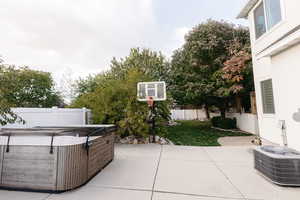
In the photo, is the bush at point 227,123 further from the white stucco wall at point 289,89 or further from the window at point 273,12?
the window at point 273,12

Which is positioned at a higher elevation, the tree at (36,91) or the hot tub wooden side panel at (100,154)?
the tree at (36,91)

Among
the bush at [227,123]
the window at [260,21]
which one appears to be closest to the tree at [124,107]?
the window at [260,21]

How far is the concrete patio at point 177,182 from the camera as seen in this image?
A: 2.64 m

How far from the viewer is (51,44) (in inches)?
375

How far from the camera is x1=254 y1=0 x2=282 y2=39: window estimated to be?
4.79 metres

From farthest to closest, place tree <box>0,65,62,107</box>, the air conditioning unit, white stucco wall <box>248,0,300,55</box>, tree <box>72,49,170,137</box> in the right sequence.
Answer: tree <box>0,65,62,107</box>
tree <box>72,49,170,137</box>
white stucco wall <box>248,0,300,55</box>
the air conditioning unit

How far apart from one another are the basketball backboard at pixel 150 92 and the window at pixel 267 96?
3.80m

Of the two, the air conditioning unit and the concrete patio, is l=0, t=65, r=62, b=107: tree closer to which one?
the concrete patio

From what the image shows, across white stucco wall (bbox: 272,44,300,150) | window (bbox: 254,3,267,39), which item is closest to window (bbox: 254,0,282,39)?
window (bbox: 254,3,267,39)

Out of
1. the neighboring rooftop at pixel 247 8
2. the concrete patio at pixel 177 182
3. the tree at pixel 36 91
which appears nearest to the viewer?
the concrete patio at pixel 177 182

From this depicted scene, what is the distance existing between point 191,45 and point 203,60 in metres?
1.30

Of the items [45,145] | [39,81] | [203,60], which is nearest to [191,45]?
[203,60]

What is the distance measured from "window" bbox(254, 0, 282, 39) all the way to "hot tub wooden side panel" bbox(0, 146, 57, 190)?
6889 mm

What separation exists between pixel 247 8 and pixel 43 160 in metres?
8.37
